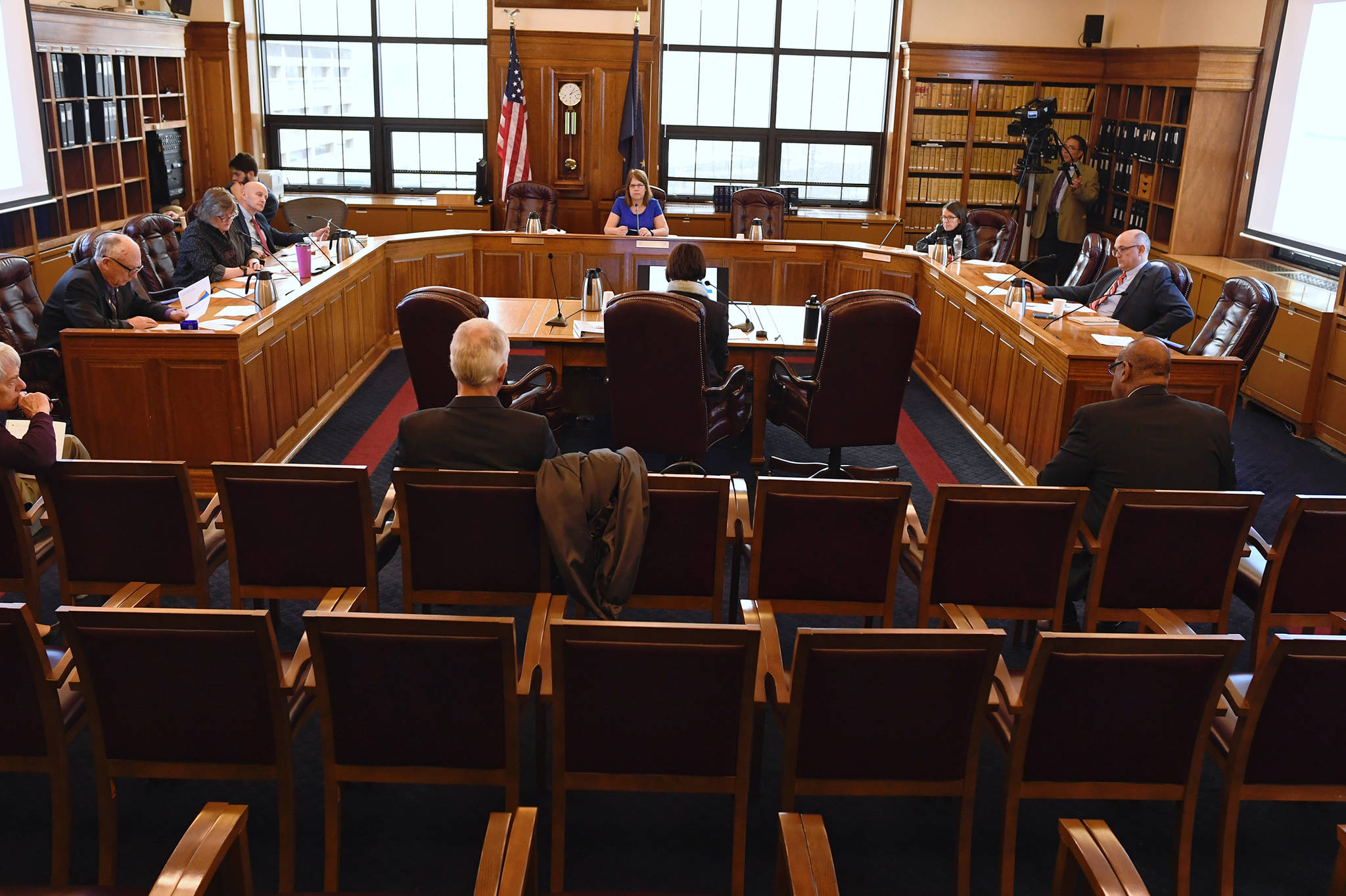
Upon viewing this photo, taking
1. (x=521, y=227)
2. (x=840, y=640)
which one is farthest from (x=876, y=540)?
(x=521, y=227)

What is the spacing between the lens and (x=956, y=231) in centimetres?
851

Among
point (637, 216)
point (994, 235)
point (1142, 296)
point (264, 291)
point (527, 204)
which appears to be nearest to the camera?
point (264, 291)

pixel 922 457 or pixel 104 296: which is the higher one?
pixel 104 296

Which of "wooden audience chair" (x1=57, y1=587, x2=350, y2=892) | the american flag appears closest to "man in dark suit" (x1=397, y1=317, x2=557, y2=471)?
"wooden audience chair" (x1=57, y1=587, x2=350, y2=892)

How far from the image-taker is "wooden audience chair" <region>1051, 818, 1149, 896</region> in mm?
1910

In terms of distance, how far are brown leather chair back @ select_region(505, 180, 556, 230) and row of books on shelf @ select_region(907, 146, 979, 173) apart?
3.66 meters

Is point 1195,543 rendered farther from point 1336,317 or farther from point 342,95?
point 342,95

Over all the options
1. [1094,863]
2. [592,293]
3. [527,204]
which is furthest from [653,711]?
[527,204]

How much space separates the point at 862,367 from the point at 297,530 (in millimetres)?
2756

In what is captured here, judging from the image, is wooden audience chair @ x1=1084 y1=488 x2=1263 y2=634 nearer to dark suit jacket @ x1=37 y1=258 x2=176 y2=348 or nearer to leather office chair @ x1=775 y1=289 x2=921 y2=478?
leather office chair @ x1=775 y1=289 x2=921 y2=478

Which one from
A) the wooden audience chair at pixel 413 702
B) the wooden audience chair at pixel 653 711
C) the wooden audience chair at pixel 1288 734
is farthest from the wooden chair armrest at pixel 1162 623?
the wooden audience chair at pixel 413 702

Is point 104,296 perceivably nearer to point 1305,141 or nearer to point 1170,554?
point 1170,554

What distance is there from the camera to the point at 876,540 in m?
3.29

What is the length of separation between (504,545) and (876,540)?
1.12 m
